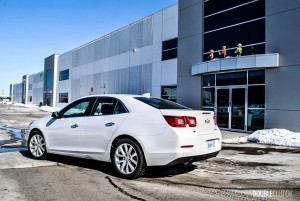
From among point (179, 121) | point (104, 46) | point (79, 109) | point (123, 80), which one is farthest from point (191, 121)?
point (104, 46)

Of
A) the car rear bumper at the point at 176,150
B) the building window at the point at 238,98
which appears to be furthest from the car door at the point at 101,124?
the building window at the point at 238,98

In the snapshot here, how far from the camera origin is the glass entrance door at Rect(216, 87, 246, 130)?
1584cm

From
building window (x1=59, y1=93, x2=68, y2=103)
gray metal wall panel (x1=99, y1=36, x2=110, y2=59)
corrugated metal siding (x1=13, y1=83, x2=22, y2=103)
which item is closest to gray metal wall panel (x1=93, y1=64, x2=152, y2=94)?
gray metal wall panel (x1=99, y1=36, x2=110, y2=59)

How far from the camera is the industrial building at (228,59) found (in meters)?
14.0

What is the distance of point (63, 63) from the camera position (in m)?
52.2

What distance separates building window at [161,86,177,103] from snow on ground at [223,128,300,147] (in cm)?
1152

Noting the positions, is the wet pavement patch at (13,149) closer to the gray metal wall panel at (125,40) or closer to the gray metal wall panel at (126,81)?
the gray metal wall panel at (126,81)

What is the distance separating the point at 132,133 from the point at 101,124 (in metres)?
0.82

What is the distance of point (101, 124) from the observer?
583 cm

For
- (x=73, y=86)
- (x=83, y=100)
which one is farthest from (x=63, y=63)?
(x=83, y=100)

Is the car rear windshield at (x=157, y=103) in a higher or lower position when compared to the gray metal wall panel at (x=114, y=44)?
lower

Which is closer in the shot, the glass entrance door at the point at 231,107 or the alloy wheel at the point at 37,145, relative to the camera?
the alloy wheel at the point at 37,145

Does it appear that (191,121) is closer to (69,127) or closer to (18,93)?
(69,127)

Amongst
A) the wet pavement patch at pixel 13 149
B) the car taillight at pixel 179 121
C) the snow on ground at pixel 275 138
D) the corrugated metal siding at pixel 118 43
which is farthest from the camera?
the corrugated metal siding at pixel 118 43
